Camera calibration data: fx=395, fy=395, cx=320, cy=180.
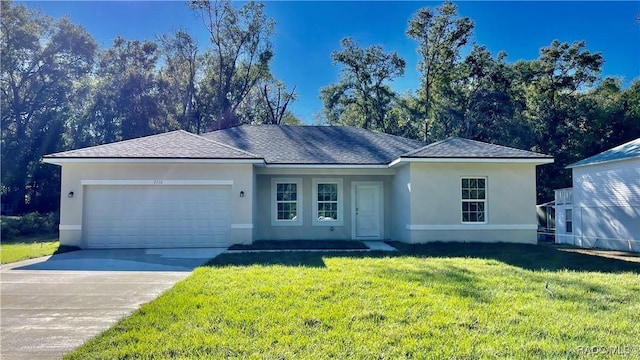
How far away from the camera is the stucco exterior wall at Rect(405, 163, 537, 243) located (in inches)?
483

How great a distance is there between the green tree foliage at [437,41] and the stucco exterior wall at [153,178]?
60.1 ft

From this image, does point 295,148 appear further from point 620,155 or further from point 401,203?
point 620,155

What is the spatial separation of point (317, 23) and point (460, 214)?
12.2m

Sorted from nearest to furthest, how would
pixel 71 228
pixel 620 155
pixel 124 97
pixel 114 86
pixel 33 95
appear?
pixel 71 228 → pixel 620 155 → pixel 33 95 → pixel 124 97 → pixel 114 86

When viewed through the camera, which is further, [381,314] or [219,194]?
[219,194]

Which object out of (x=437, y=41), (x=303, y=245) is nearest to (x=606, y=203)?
(x=303, y=245)

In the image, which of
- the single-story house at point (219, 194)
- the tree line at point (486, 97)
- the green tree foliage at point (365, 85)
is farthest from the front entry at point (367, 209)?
the green tree foliage at point (365, 85)

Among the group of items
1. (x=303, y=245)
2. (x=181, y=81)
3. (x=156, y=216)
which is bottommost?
(x=303, y=245)

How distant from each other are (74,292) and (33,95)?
2783 centimetres

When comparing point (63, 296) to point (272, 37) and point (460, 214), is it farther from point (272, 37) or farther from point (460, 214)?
point (272, 37)

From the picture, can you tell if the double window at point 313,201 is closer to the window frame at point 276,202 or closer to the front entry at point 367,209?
the window frame at point 276,202

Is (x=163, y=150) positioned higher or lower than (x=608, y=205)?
higher

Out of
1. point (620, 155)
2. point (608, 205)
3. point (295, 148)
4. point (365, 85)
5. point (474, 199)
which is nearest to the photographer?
point (474, 199)

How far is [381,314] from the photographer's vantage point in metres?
4.98
